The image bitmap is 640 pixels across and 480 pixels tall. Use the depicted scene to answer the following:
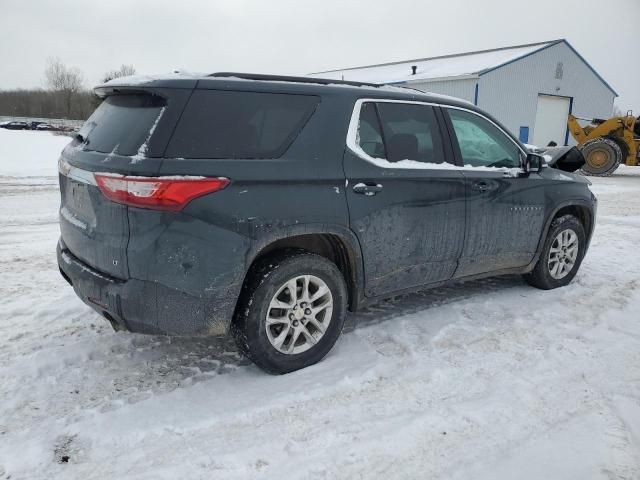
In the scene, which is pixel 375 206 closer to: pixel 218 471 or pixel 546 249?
pixel 218 471

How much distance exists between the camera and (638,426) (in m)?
2.73

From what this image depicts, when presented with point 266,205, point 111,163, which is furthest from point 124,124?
point 266,205

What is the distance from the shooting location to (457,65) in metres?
26.6

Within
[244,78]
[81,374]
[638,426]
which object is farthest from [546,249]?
[81,374]

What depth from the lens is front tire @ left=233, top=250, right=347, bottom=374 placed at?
298 centimetres

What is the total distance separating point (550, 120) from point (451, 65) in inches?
234

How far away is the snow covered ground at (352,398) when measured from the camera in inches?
94.7

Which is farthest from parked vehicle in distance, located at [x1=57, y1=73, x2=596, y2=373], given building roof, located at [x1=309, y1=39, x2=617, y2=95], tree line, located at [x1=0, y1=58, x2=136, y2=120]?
tree line, located at [x1=0, y1=58, x2=136, y2=120]

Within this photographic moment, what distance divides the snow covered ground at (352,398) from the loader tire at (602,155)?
14127 millimetres

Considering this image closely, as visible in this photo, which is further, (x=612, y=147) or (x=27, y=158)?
(x=27, y=158)

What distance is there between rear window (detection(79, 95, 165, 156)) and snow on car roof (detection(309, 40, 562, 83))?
890 inches

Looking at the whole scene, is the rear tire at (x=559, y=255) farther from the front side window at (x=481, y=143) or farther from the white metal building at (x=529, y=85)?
the white metal building at (x=529, y=85)

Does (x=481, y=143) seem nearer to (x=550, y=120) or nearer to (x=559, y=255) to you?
(x=559, y=255)

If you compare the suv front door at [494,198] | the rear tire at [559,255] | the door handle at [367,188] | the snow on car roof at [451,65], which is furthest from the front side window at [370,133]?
the snow on car roof at [451,65]
